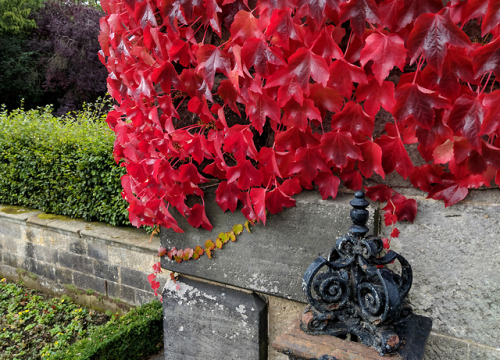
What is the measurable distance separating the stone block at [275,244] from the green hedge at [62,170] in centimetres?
290

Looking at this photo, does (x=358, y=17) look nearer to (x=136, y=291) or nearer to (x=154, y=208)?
(x=154, y=208)

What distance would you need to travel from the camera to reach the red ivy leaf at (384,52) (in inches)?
44.0

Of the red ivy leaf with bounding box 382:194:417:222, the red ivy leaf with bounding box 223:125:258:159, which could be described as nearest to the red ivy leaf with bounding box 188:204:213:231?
the red ivy leaf with bounding box 223:125:258:159

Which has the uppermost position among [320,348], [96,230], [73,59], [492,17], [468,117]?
[73,59]

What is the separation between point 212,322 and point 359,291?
100cm

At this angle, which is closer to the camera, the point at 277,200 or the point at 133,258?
the point at 277,200

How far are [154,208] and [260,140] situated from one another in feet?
1.99

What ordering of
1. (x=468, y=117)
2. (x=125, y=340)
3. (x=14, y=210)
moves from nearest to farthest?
(x=468, y=117)
(x=125, y=340)
(x=14, y=210)

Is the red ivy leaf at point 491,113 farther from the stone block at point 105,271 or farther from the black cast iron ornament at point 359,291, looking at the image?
the stone block at point 105,271

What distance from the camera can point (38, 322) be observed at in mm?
4668

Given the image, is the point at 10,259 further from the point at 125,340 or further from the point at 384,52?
the point at 384,52

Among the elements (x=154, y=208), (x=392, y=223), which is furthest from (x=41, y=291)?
(x=392, y=223)

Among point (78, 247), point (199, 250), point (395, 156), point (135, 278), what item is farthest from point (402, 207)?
point (78, 247)

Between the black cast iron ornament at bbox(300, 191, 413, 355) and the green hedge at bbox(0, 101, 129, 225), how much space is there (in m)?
3.68
